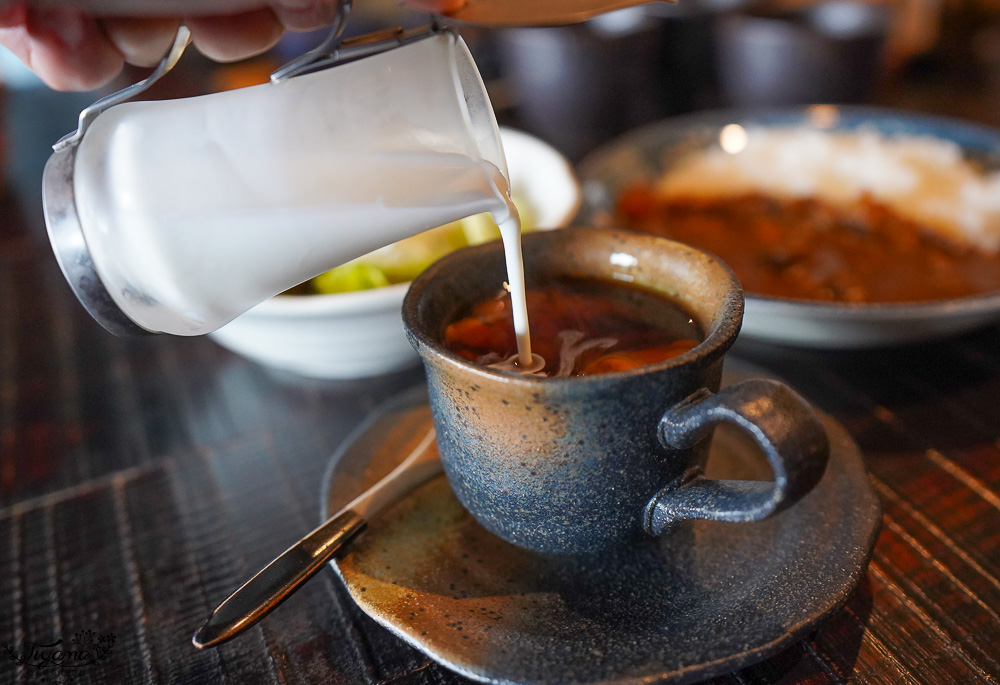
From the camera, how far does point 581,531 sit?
67 cm

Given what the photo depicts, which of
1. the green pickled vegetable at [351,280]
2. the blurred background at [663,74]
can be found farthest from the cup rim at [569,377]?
the blurred background at [663,74]

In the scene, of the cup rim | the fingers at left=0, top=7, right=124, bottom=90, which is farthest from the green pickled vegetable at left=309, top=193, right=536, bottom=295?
the fingers at left=0, top=7, right=124, bottom=90

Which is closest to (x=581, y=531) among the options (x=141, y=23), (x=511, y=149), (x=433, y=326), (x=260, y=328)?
(x=433, y=326)

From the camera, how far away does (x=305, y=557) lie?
2.28 feet

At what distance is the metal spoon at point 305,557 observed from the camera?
632 millimetres

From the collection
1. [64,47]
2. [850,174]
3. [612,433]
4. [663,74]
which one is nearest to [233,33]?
[64,47]

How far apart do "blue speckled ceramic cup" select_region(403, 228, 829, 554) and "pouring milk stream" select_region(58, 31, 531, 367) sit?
0.41 ft

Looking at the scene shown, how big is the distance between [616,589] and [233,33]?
86cm

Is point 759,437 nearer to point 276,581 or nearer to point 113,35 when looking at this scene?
point 276,581

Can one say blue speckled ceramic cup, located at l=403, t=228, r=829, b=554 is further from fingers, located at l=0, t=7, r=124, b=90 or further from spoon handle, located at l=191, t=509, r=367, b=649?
fingers, located at l=0, t=7, r=124, b=90

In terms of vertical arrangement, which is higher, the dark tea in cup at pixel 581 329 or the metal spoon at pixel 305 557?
the dark tea in cup at pixel 581 329

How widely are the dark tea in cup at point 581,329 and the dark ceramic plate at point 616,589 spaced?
0.65 feet

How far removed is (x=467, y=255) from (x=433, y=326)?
118mm

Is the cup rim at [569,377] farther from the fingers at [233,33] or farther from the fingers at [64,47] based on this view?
the fingers at [64,47]
